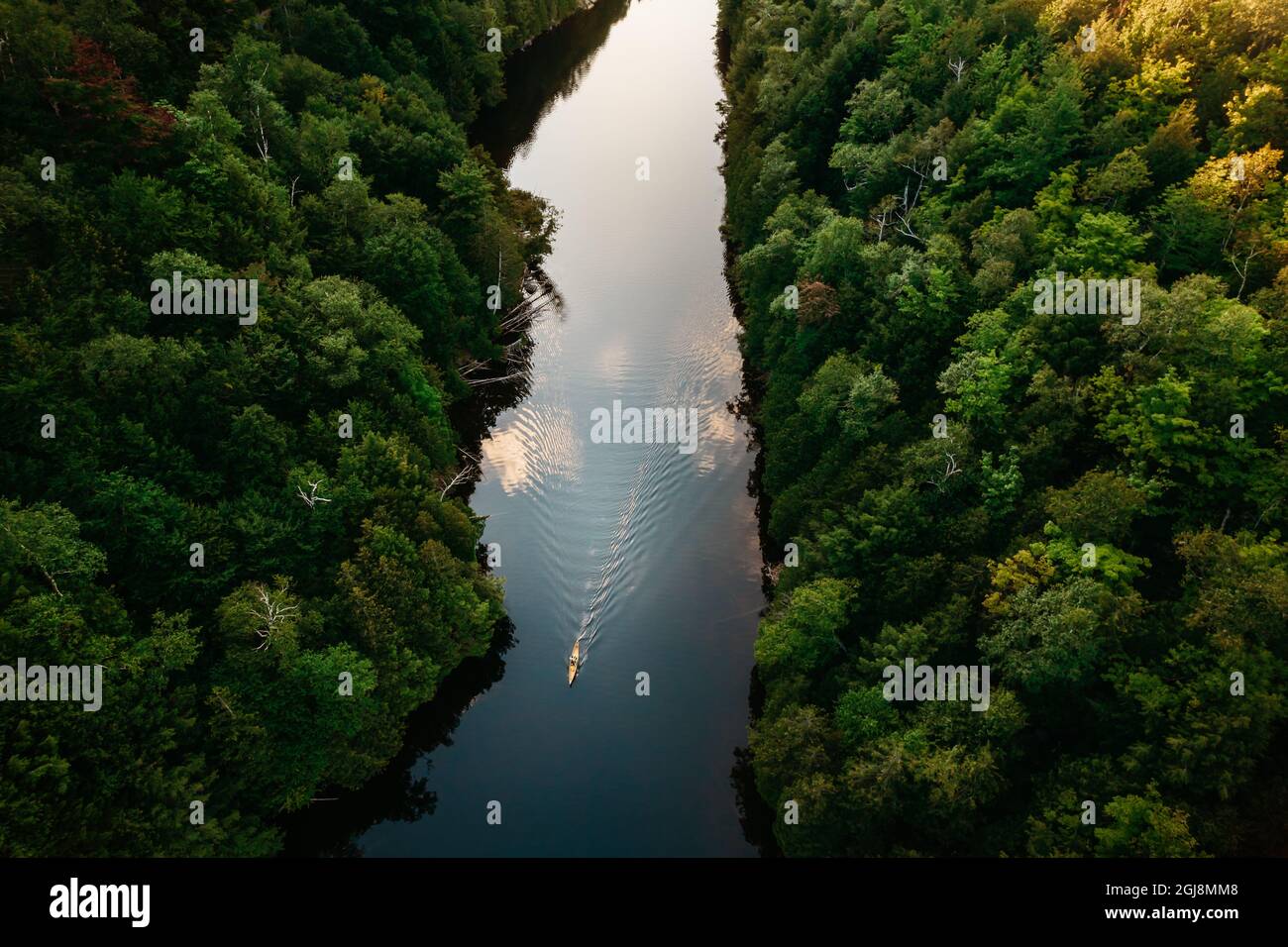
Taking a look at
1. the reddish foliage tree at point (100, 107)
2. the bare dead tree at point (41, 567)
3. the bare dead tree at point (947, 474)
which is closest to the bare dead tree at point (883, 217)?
the bare dead tree at point (947, 474)

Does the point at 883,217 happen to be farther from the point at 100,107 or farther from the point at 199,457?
the point at 100,107

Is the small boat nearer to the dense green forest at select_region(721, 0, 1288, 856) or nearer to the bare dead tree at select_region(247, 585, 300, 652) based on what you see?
the dense green forest at select_region(721, 0, 1288, 856)

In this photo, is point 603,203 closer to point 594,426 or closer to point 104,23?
point 594,426

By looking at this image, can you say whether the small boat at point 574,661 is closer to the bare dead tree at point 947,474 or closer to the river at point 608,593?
the river at point 608,593

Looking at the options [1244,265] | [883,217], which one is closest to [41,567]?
[883,217]

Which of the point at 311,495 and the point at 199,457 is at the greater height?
the point at 199,457

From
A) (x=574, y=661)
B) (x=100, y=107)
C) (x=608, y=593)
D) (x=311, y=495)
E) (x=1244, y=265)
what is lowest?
(x=574, y=661)
